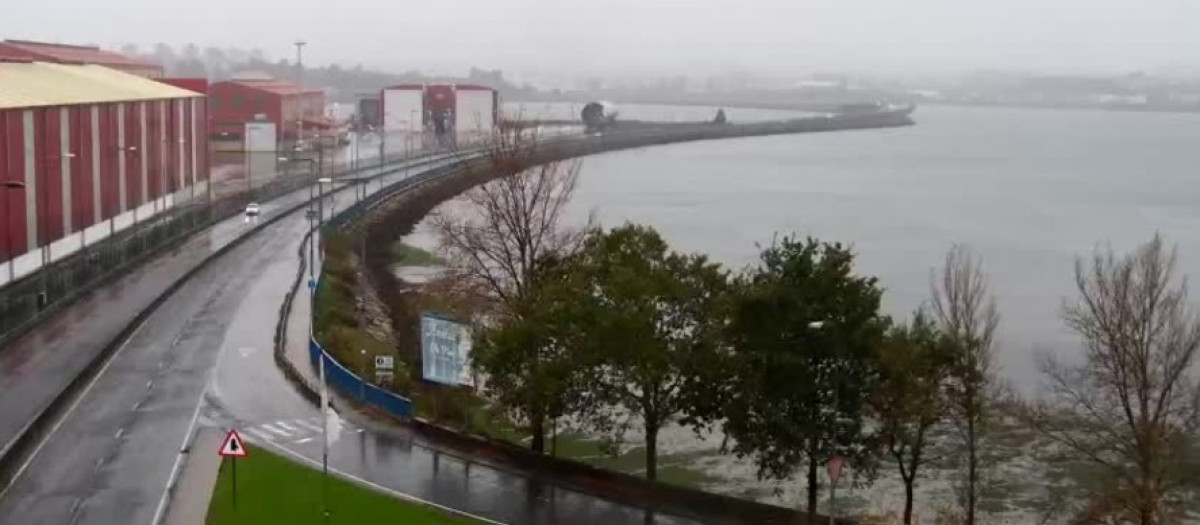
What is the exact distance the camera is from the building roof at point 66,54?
31180 millimetres

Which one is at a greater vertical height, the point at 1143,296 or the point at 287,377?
the point at 1143,296

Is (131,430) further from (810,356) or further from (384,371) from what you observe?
(810,356)

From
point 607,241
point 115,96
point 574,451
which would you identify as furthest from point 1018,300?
point 115,96

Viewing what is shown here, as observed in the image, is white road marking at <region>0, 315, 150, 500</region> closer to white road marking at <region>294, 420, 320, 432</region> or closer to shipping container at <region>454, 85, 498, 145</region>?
white road marking at <region>294, 420, 320, 432</region>

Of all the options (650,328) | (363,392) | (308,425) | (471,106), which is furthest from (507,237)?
(471,106)

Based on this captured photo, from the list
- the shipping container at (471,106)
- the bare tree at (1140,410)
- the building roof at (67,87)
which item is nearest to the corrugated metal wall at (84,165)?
the building roof at (67,87)

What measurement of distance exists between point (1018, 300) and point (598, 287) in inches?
550

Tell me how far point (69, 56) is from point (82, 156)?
610 inches

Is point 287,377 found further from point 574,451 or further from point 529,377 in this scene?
point 529,377

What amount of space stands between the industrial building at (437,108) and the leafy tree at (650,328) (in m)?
51.0

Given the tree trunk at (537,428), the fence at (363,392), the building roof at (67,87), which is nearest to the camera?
the tree trunk at (537,428)

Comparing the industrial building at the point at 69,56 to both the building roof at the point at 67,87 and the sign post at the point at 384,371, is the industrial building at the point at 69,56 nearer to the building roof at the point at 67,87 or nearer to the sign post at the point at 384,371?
the building roof at the point at 67,87

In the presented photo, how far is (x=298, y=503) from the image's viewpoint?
9.78 m

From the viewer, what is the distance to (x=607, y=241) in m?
11.8
